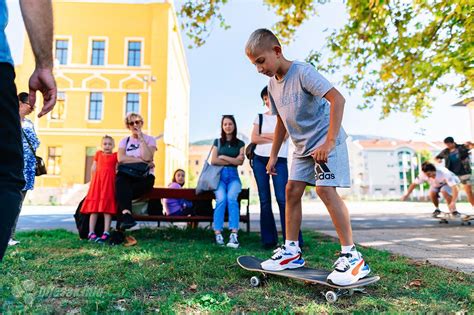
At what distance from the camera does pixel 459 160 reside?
840 centimetres

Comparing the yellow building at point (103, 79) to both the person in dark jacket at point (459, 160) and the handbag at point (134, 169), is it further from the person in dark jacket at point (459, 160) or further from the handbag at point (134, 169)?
the handbag at point (134, 169)

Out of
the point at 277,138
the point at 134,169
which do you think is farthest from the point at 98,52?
the point at 277,138

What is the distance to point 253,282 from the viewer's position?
2713mm

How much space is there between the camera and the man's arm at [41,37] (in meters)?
1.43

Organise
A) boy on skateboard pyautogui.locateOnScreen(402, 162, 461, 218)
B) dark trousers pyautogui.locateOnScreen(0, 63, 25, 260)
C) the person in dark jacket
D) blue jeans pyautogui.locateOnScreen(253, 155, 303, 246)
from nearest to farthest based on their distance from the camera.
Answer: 1. dark trousers pyautogui.locateOnScreen(0, 63, 25, 260)
2. blue jeans pyautogui.locateOnScreen(253, 155, 303, 246)
3. boy on skateboard pyautogui.locateOnScreen(402, 162, 461, 218)
4. the person in dark jacket

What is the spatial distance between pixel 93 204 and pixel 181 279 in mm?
2699

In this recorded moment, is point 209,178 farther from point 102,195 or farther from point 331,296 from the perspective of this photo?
point 331,296

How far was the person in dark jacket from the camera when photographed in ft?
27.4

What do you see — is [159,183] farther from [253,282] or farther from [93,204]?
[253,282]

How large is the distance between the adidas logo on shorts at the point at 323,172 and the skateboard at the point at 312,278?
0.68 meters

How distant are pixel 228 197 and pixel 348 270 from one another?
265cm

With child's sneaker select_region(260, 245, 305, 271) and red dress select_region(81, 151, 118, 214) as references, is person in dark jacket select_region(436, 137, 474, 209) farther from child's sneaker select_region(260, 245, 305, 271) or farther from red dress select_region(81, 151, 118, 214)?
red dress select_region(81, 151, 118, 214)

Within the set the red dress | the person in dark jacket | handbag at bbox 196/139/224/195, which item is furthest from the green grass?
the person in dark jacket

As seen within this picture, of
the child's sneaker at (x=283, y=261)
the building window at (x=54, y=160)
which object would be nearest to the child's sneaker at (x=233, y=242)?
the child's sneaker at (x=283, y=261)
